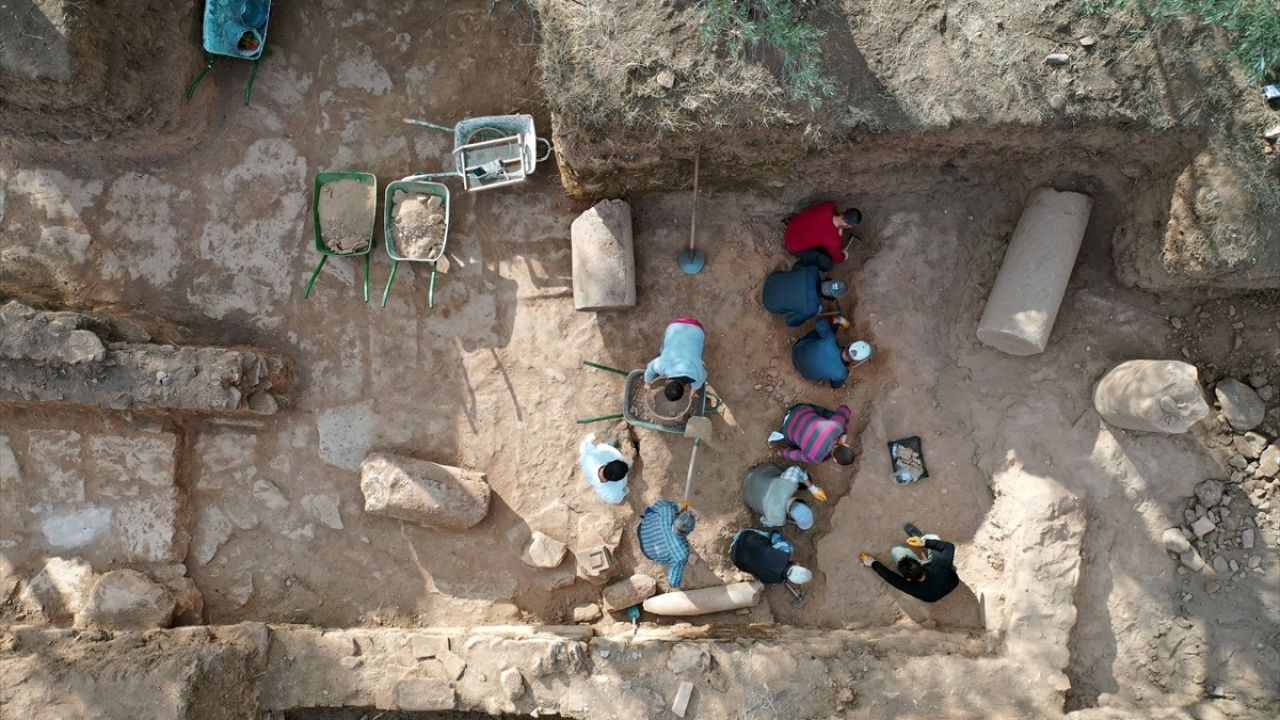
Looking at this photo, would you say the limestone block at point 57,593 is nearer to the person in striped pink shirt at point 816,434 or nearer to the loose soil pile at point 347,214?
the loose soil pile at point 347,214

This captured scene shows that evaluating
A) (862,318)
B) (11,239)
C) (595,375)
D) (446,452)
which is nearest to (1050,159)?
(862,318)

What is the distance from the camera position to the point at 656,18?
15.8ft

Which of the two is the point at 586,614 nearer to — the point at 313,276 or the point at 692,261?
the point at 692,261

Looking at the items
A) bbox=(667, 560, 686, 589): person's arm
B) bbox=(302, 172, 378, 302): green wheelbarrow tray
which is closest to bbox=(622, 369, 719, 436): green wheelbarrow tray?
bbox=(667, 560, 686, 589): person's arm

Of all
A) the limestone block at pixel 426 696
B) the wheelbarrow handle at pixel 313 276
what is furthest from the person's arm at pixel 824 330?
the wheelbarrow handle at pixel 313 276

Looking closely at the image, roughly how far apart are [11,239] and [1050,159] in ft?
26.2

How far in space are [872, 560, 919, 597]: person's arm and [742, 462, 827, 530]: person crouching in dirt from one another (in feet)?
1.80

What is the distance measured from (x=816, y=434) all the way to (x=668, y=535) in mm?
1304

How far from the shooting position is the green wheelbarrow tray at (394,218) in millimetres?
5992

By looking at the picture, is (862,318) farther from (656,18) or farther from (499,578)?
(499,578)

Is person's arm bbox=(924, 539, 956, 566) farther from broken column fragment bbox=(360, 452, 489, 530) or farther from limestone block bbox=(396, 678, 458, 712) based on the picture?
limestone block bbox=(396, 678, 458, 712)

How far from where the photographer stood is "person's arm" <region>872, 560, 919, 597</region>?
5336mm

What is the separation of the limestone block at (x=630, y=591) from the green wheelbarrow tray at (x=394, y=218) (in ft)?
8.70

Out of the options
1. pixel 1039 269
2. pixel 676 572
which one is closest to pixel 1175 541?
pixel 1039 269
